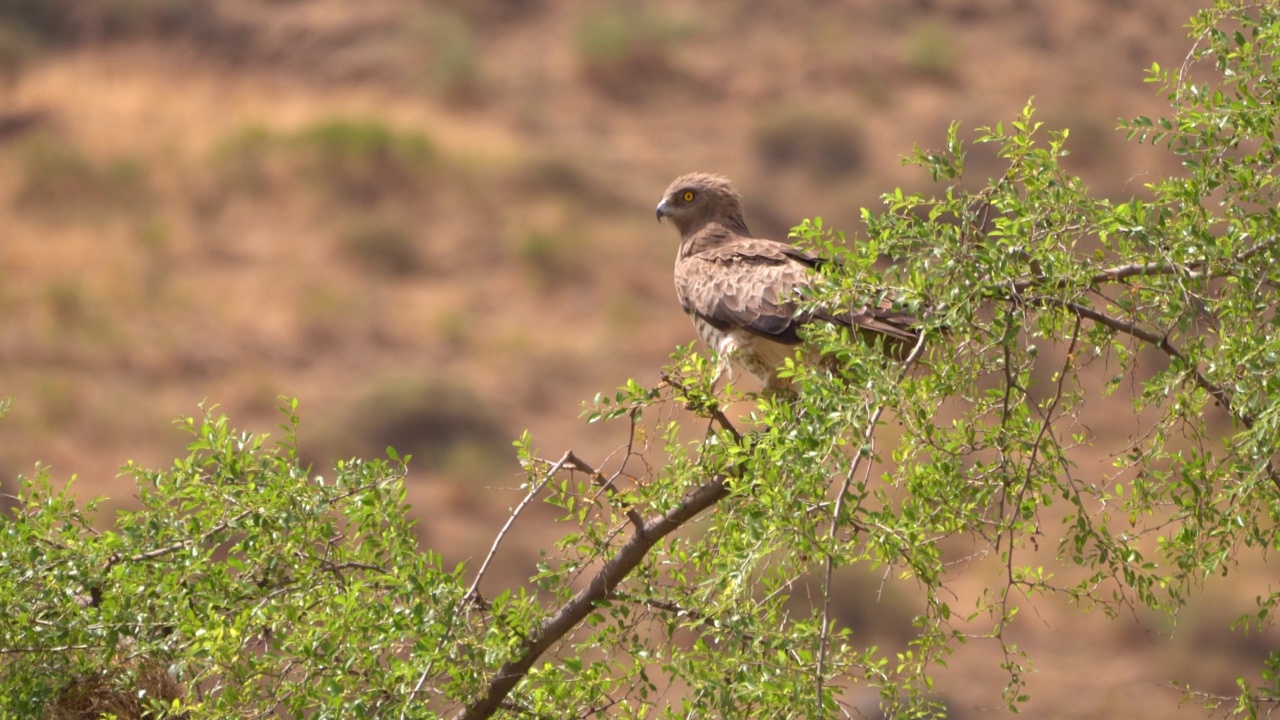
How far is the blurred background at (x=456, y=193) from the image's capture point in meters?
31.2

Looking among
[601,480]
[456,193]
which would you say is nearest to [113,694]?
[601,480]

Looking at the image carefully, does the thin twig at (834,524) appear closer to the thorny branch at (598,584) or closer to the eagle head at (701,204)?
the thorny branch at (598,584)

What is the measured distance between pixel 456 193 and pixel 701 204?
29652 mm

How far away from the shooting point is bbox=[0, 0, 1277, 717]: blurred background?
3119 cm

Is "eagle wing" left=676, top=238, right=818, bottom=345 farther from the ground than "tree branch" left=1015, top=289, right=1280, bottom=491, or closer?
farther from the ground

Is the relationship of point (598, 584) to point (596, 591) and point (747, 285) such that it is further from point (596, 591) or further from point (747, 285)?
point (747, 285)

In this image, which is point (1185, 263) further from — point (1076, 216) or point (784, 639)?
point (784, 639)

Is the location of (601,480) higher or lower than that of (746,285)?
lower

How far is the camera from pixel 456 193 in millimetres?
38719

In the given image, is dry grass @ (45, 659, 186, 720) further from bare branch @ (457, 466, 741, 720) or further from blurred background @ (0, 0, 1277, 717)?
blurred background @ (0, 0, 1277, 717)

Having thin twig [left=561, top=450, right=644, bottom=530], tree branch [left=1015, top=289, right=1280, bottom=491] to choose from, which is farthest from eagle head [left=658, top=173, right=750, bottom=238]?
tree branch [left=1015, top=289, right=1280, bottom=491]

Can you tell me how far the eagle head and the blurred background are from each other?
17.8m

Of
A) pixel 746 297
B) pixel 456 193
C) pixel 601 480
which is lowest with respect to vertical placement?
pixel 601 480

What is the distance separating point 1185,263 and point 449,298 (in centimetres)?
Result: 3305
